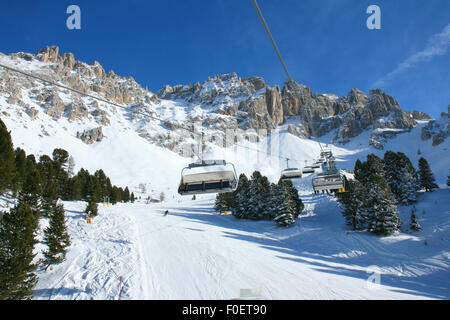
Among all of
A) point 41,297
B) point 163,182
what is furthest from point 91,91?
point 41,297

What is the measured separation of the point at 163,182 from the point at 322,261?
101 meters

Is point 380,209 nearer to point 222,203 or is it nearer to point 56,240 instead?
point 222,203

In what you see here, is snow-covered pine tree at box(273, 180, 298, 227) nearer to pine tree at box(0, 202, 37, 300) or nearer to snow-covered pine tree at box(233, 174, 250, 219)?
snow-covered pine tree at box(233, 174, 250, 219)

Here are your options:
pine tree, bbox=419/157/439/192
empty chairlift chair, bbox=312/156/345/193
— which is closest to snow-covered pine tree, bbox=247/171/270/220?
empty chairlift chair, bbox=312/156/345/193

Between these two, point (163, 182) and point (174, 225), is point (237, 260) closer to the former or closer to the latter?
point (174, 225)

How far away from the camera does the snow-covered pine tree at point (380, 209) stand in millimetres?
25067

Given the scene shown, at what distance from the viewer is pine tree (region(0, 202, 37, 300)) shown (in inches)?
514

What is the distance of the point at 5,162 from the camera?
27766 mm

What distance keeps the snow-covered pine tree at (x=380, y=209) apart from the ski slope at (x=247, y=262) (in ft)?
3.86

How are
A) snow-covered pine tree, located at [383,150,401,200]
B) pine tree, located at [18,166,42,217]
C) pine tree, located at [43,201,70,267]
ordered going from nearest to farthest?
pine tree, located at [43,201,70,267] → pine tree, located at [18,166,42,217] → snow-covered pine tree, located at [383,150,401,200]

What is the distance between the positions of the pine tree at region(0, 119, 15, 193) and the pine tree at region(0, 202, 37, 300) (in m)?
14.4

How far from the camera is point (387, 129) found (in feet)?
537

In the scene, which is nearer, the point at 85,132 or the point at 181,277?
the point at 181,277
